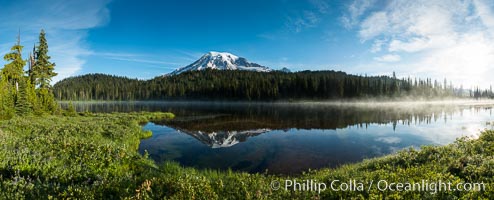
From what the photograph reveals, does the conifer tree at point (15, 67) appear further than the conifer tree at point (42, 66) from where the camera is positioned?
No

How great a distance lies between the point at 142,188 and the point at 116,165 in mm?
5968

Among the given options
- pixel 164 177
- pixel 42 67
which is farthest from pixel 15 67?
pixel 164 177

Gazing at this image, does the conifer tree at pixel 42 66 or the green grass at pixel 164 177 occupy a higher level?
the conifer tree at pixel 42 66

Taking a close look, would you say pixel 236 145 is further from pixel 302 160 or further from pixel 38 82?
pixel 38 82

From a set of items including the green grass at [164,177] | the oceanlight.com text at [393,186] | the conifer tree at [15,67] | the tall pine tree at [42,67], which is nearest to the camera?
the green grass at [164,177]

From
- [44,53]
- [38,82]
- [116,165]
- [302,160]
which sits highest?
[44,53]

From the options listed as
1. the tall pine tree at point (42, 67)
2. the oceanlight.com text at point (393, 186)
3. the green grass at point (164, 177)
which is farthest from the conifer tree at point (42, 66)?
the oceanlight.com text at point (393, 186)

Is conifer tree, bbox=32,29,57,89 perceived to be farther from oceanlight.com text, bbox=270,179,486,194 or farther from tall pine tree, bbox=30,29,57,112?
oceanlight.com text, bbox=270,179,486,194

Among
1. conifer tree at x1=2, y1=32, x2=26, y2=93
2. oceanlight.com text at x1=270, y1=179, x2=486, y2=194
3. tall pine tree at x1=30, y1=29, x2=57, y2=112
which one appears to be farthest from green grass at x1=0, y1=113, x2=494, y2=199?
tall pine tree at x1=30, y1=29, x2=57, y2=112

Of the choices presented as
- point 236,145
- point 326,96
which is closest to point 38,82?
point 236,145

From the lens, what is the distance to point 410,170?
878 centimetres

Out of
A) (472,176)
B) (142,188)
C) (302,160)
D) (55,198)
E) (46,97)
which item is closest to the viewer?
(55,198)

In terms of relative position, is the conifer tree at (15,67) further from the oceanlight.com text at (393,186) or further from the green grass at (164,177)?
the oceanlight.com text at (393,186)

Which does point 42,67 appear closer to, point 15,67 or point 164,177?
point 15,67
